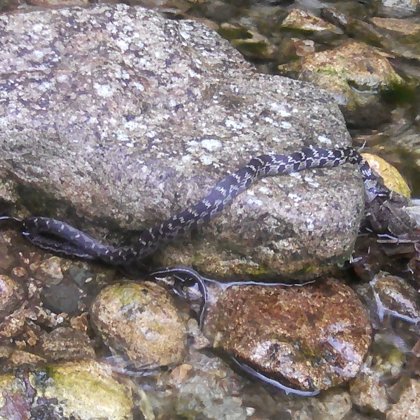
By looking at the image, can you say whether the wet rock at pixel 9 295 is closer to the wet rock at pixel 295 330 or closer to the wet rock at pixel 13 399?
the wet rock at pixel 13 399

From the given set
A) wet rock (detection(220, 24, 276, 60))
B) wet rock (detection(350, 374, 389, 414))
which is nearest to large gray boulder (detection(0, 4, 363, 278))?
wet rock (detection(350, 374, 389, 414))

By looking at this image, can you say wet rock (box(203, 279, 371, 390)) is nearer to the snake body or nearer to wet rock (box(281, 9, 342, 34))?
the snake body

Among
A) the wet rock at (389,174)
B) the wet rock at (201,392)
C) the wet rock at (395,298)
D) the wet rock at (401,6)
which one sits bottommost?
the wet rock at (201,392)

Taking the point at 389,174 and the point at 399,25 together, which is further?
the point at 399,25

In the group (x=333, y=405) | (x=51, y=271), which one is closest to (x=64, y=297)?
(x=51, y=271)

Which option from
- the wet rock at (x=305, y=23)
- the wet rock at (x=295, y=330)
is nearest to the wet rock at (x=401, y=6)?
the wet rock at (x=305, y=23)

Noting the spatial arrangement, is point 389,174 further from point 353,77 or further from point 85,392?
point 85,392

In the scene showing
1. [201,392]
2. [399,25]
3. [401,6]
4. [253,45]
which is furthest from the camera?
[401,6]
